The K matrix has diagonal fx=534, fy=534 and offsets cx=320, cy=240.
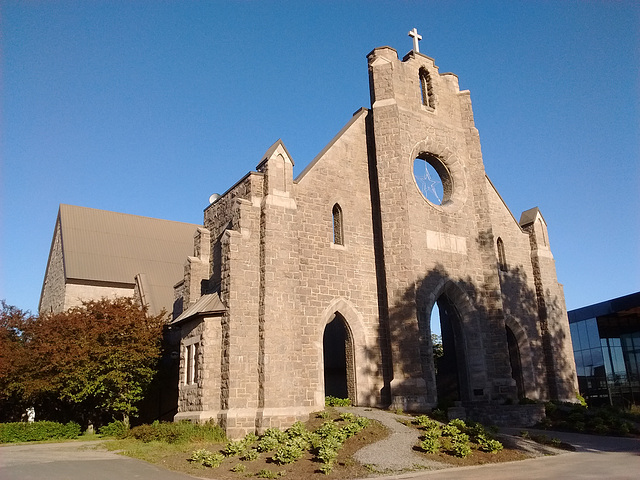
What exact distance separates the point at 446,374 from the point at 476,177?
372 inches

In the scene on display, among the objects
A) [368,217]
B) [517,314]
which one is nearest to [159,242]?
[368,217]

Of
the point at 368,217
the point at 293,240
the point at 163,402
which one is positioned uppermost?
the point at 368,217

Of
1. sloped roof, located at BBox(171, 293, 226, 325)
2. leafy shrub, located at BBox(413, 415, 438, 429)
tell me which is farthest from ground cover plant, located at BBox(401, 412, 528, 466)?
sloped roof, located at BBox(171, 293, 226, 325)

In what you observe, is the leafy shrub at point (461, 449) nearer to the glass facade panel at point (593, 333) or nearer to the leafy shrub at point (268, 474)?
the leafy shrub at point (268, 474)

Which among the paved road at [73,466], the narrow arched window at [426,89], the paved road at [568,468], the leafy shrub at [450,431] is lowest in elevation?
the paved road at [568,468]

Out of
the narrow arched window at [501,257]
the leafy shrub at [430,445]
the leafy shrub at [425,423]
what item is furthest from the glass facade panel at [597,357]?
the leafy shrub at [430,445]

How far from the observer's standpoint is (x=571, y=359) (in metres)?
24.5

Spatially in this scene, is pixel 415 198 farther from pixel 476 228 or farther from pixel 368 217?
pixel 476 228

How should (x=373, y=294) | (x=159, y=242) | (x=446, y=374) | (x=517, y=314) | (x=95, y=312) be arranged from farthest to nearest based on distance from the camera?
1. (x=159, y=242)
2. (x=446, y=374)
3. (x=517, y=314)
4. (x=95, y=312)
5. (x=373, y=294)

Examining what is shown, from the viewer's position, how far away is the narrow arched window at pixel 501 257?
24297 mm

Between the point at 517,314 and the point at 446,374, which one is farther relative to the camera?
the point at 446,374

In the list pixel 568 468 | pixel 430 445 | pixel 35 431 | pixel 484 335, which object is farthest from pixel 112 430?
pixel 568 468

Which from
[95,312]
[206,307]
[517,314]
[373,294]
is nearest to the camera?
[206,307]

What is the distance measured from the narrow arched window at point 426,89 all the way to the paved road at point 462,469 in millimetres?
14325
